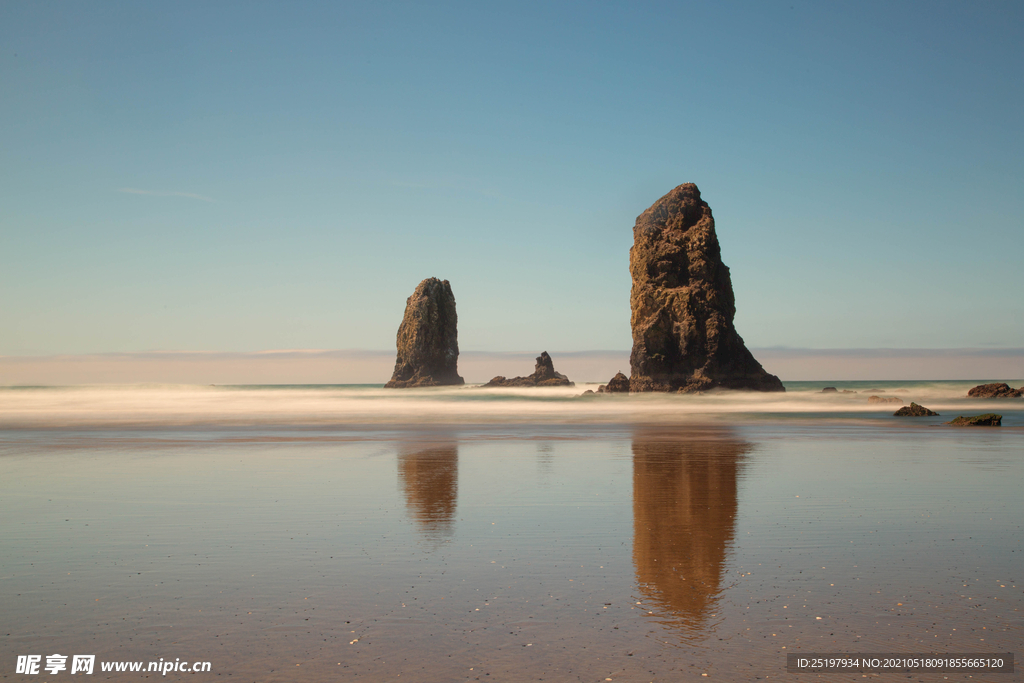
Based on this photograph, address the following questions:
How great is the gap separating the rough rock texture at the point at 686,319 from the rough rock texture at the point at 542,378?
3943 cm

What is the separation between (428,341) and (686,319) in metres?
64.5

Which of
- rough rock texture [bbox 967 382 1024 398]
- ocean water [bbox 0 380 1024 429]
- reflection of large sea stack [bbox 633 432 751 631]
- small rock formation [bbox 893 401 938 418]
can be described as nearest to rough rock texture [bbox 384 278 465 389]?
ocean water [bbox 0 380 1024 429]

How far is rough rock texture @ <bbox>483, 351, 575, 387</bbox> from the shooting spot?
107387mm

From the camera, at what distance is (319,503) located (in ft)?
32.0

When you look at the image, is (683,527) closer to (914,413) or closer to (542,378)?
(914,413)

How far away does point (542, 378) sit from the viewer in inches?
4274

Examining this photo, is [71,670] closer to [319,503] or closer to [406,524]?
[406,524]

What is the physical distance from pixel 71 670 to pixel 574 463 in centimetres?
1111

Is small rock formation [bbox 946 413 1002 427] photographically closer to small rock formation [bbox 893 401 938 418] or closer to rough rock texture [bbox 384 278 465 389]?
small rock formation [bbox 893 401 938 418]

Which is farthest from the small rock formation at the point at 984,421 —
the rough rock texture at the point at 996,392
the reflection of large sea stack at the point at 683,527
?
the rough rock texture at the point at 996,392

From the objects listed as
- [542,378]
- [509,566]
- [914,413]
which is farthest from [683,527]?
[542,378]

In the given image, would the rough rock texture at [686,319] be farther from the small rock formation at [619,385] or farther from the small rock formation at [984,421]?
the small rock formation at [984,421]

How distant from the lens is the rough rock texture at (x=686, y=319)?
63.8 metres

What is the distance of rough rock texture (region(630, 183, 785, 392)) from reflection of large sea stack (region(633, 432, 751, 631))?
49.2 metres
